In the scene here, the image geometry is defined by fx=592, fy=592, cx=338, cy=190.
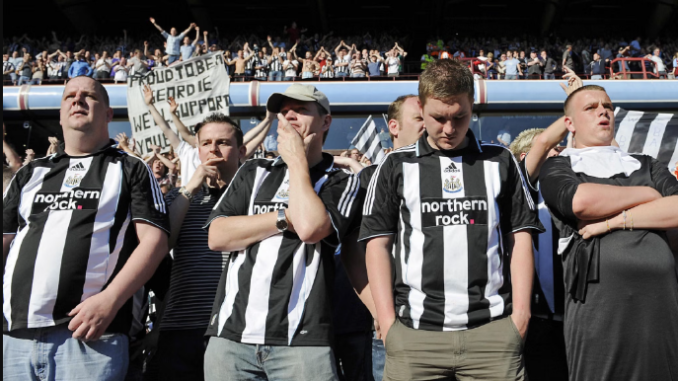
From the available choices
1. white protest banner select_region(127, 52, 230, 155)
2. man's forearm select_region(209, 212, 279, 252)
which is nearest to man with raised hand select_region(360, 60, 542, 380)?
man's forearm select_region(209, 212, 279, 252)

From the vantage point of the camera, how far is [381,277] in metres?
2.28

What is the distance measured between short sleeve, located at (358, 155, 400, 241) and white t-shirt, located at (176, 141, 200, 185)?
2724 mm

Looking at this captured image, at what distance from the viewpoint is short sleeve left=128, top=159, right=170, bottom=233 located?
101 inches

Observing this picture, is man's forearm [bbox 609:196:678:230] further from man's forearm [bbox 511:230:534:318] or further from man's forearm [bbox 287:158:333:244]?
man's forearm [bbox 287:158:333:244]

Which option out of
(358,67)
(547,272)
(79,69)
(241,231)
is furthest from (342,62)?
(241,231)

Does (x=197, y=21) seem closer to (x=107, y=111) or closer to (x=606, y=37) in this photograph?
(x=606, y=37)

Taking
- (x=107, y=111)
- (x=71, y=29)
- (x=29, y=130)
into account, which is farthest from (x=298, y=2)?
(x=107, y=111)

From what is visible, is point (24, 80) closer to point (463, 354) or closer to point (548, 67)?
point (548, 67)

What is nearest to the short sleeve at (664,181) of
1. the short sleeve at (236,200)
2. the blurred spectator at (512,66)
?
the short sleeve at (236,200)

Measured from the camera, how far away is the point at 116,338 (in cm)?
242

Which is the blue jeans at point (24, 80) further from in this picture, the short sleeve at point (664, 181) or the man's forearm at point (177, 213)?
the short sleeve at point (664, 181)

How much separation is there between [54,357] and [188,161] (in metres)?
2.72

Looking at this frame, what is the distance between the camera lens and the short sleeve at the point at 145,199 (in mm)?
2555

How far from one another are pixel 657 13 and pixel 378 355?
86.9 feet
